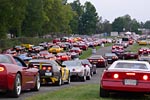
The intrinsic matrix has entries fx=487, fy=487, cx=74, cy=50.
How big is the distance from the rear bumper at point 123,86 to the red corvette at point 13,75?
2.50 metres

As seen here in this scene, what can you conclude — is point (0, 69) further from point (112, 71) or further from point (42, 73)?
point (42, 73)

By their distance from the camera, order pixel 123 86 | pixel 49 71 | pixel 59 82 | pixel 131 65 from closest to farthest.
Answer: pixel 123 86, pixel 131 65, pixel 49 71, pixel 59 82

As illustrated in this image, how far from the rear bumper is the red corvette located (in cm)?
250

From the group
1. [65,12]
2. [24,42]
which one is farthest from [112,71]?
[65,12]

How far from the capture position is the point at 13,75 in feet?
44.6

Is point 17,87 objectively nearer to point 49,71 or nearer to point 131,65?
point 131,65

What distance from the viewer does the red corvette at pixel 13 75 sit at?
13.4 meters

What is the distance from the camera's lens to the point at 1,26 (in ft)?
262

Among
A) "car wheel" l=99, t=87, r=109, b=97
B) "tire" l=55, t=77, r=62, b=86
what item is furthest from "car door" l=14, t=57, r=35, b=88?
"tire" l=55, t=77, r=62, b=86

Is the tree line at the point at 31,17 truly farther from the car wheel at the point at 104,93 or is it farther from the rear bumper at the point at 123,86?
Result: the rear bumper at the point at 123,86

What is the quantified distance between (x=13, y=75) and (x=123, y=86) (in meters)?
3.07

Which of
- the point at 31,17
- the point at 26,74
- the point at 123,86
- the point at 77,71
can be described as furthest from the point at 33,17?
the point at 123,86

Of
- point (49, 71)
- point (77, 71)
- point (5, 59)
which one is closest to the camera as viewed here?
point (5, 59)

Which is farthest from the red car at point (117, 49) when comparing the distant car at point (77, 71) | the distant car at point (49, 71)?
the distant car at point (49, 71)
